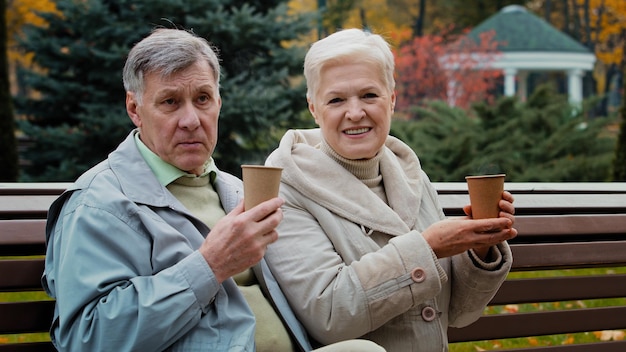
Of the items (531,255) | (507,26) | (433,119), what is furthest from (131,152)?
(507,26)

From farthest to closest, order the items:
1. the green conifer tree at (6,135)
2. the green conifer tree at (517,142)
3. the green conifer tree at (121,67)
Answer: the green conifer tree at (6,135) < the green conifer tree at (121,67) < the green conifer tree at (517,142)

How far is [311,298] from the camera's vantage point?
2.45 m

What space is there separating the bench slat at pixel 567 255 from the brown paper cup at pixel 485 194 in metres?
0.81

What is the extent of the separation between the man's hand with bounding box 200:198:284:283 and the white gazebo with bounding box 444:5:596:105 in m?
25.0

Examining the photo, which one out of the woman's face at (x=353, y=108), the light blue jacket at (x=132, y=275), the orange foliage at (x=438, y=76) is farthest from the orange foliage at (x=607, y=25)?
the light blue jacket at (x=132, y=275)

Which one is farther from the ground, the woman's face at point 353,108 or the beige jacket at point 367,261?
the woman's face at point 353,108

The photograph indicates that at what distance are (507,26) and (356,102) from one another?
27.1 m

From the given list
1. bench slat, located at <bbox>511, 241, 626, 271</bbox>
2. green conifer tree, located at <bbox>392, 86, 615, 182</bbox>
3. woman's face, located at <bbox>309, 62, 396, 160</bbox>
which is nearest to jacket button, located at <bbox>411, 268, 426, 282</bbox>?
woman's face, located at <bbox>309, 62, 396, 160</bbox>

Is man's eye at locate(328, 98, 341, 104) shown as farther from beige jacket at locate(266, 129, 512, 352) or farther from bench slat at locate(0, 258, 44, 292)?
bench slat at locate(0, 258, 44, 292)

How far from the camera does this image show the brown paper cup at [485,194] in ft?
7.81

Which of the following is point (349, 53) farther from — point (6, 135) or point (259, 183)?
point (6, 135)

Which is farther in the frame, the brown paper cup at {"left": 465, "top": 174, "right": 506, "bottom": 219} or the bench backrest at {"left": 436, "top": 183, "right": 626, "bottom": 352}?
the bench backrest at {"left": 436, "top": 183, "right": 626, "bottom": 352}

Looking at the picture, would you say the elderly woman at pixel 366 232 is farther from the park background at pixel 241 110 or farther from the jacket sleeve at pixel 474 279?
the park background at pixel 241 110

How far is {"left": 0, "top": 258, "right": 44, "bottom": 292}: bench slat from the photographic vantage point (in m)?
2.42
